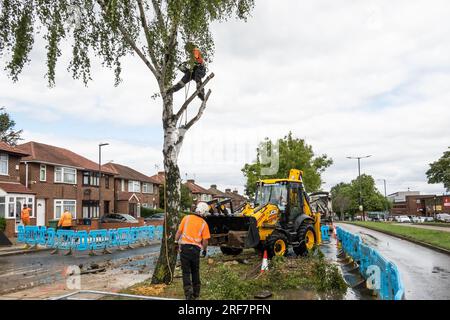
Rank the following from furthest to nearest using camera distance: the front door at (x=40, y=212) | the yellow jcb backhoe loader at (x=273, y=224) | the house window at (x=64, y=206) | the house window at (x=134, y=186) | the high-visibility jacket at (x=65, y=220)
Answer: the house window at (x=134, y=186)
the house window at (x=64, y=206)
the front door at (x=40, y=212)
the high-visibility jacket at (x=65, y=220)
the yellow jcb backhoe loader at (x=273, y=224)

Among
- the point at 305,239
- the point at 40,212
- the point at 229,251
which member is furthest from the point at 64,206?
the point at 305,239

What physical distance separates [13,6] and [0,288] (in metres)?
6.54

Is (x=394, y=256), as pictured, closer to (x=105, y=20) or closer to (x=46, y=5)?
(x=105, y=20)

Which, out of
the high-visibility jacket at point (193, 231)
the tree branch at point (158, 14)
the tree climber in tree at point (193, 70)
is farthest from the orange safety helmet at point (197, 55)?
the high-visibility jacket at point (193, 231)

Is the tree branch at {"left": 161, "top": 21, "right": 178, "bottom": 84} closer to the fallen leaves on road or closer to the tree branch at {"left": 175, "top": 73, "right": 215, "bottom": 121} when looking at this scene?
the tree branch at {"left": 175, "top": 73, "right": 215, "bottom": 121}

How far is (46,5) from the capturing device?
9.05m

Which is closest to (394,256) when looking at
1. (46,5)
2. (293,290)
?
(293,290)

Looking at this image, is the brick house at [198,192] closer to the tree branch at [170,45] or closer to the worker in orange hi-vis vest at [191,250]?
the tree branch at [170,45]

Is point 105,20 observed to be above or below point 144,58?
above

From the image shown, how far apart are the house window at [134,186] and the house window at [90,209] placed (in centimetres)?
830

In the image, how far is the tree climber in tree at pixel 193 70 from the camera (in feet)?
31.4

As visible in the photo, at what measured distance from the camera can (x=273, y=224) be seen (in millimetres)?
14023

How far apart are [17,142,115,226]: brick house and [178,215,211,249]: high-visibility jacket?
29346 mm

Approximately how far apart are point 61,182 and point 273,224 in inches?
1116
